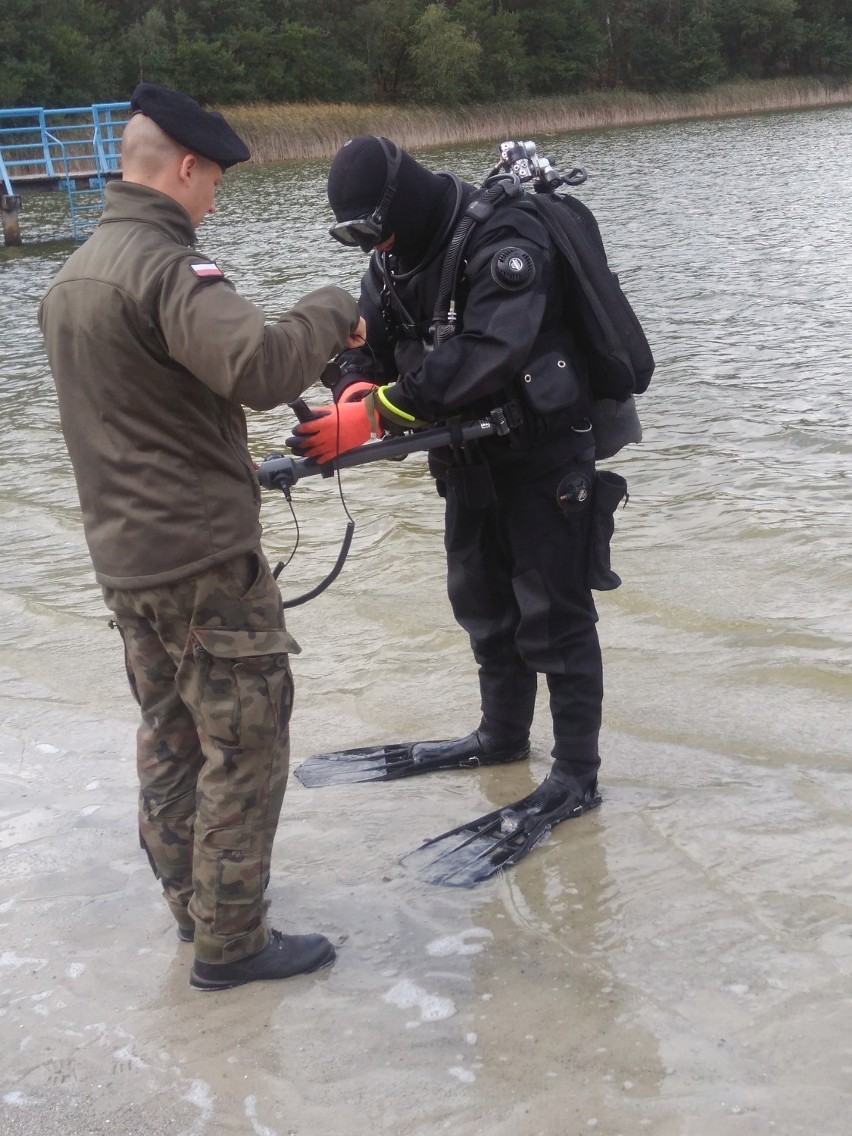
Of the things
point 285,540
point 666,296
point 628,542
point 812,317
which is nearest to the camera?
point 628,542

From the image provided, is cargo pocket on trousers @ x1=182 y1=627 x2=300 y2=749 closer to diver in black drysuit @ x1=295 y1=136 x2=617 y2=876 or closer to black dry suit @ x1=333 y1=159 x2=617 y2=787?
diver in black drysuit @ x1=295 y1=136 x2=617 y2=876

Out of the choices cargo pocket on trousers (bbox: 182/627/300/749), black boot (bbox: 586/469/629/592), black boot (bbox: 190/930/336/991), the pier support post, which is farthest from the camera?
the pier support post

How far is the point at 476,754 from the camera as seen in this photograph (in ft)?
13.2

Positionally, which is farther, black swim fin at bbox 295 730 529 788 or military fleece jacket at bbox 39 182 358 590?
black swim fin at bbox 295 730 529 788

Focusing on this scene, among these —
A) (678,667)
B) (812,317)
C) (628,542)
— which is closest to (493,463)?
(678,667)

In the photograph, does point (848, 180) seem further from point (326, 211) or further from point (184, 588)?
point (184, 588)

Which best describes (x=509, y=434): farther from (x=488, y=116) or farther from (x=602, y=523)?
(x=488, y=116)

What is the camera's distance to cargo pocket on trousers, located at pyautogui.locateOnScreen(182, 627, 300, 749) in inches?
103

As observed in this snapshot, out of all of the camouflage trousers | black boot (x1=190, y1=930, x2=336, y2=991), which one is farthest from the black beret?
black boot (x1=190, y1=930, x2=336, y2=991)

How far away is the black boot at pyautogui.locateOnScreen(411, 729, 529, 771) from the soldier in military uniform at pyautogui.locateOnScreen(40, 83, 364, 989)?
1216 mm

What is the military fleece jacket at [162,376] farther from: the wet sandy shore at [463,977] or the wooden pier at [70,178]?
the wooden pier at [70,178]

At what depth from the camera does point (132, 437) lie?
252cm

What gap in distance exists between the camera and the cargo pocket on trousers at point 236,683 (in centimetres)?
262

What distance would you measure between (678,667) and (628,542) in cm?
177
